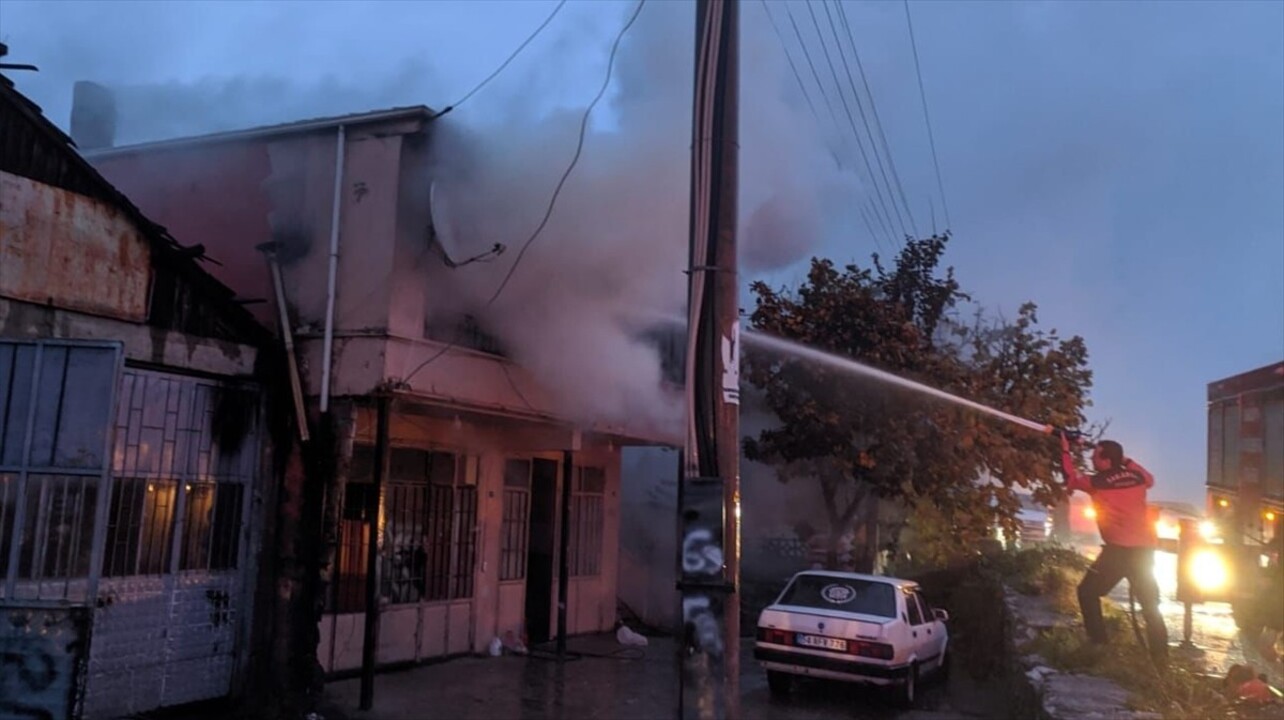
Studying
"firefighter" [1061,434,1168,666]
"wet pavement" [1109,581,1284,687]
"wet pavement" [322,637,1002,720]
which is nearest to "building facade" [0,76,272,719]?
"wet pavement" [322,637,1002,720]

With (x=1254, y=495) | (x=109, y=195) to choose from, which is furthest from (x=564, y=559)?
(x=1254, y=495)

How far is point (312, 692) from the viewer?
31.4 ft

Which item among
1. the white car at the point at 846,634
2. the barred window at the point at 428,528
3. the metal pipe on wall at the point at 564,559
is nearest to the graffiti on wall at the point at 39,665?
the barred window at the point at 428,528

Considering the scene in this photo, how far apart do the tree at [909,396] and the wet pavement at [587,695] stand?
306cm

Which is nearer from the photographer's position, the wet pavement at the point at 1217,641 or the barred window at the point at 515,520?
the wet pavement at the point at 1217,641

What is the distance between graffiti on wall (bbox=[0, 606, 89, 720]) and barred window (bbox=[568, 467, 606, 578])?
8.28 metres

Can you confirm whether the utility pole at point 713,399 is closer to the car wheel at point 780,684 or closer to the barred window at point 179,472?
the barred window at point 179,472

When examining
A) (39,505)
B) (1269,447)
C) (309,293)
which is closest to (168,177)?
(309,293)

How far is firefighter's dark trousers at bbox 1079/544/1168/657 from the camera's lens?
28.5 ft

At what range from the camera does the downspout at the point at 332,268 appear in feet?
32.9

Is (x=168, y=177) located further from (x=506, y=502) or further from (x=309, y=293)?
(x=506, y=502)

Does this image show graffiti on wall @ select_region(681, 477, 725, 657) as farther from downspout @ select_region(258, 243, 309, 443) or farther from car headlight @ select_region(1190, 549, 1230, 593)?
car headlight @ select_region(1190, 549, 1230, 593)

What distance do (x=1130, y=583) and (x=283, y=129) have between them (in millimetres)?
9306

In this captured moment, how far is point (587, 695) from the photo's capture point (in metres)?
10.9
